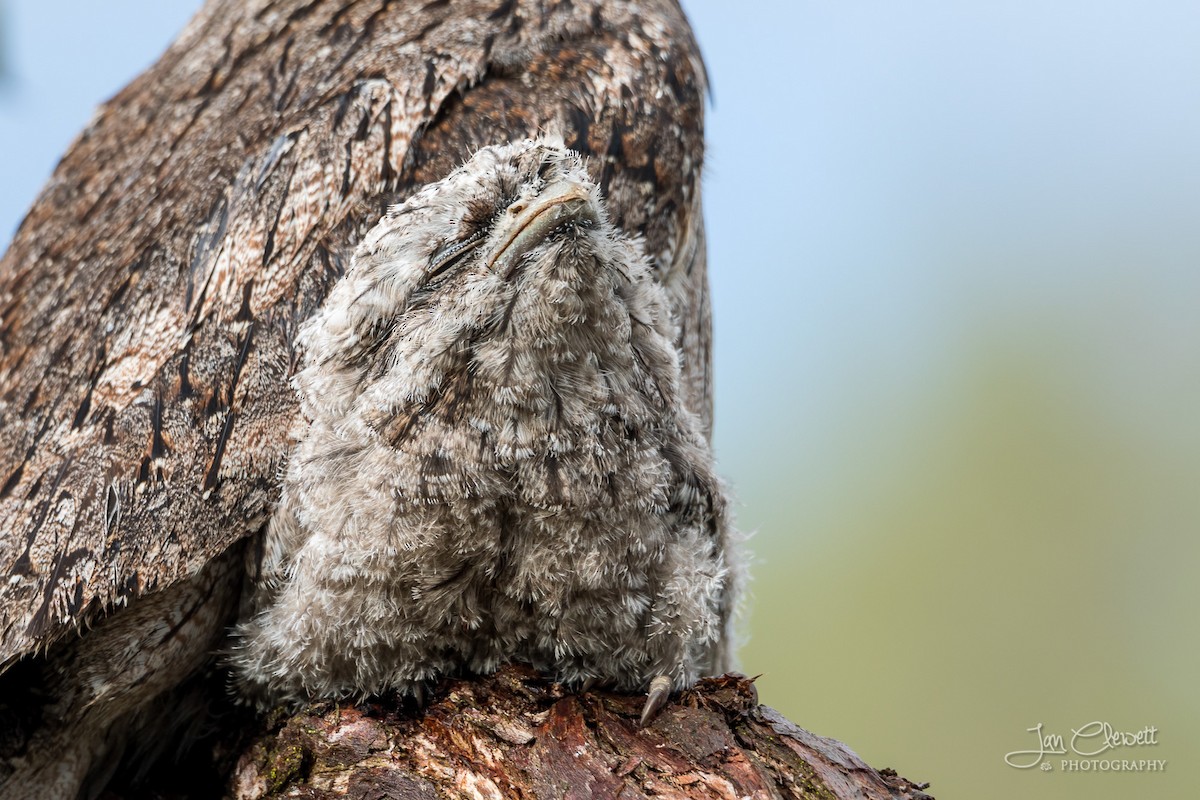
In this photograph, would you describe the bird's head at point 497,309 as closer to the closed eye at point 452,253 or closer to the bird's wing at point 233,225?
the closed eye at point 452,253

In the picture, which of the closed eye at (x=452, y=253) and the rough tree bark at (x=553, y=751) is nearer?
the rough tree bark at (x=553, y=751)

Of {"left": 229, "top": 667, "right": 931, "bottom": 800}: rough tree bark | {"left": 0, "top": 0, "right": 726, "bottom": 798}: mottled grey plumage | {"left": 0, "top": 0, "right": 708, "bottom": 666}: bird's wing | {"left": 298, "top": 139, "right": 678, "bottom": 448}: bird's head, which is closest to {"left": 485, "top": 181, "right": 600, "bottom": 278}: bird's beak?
{"left": 298, "top": 139, "right": 678, "bottom": 448}: bird's head

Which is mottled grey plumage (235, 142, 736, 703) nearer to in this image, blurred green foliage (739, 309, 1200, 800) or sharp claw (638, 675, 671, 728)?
sharp claw (638, 675, 671, 728)

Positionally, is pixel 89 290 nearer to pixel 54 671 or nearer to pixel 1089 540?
pixel 54 671

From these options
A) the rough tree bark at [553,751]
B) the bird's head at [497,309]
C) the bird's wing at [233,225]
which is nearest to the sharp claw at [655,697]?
the rough tree bark at [553,751]

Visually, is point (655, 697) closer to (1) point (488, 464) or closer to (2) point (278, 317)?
(1) point (488, 464)

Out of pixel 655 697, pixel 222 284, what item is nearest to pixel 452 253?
pixel 222 284

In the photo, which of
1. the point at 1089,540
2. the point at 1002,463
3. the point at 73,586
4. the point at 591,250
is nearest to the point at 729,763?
the point at 591,250
